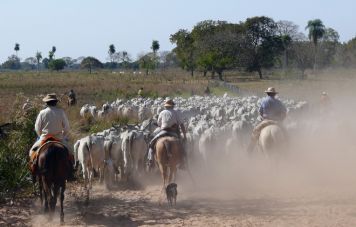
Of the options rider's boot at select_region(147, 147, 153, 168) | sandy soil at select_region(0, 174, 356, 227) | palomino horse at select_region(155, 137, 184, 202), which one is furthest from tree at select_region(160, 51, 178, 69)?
sandy soil at select_region(0, 174, 356, 227)

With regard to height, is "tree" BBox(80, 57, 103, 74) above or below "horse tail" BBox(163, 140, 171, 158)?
above

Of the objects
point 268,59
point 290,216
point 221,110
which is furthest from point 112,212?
point 268,59

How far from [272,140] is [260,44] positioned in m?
60.5

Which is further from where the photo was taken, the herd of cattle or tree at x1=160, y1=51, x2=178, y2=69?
tree at x1=160, y1=51, x2=178, y2=69

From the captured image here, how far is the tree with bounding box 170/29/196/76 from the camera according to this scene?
240 ft

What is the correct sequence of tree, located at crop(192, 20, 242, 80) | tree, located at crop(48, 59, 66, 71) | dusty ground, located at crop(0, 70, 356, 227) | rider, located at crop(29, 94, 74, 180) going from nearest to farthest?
1. dusty ground, located at crop(0, 70, 356, 227)
2. rider, located at crop(29, 94, 74, 180)
3. tree, located at crop(192, 20, 242, 80)
4. tree, located at crop(48, 59, 66, 71)

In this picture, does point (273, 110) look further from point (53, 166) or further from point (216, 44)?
point (216, 44)

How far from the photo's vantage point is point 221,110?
21.0 m

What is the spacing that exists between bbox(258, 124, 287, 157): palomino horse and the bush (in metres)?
5.22

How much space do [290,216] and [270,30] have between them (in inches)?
2543

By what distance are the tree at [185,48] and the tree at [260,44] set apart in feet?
24.0

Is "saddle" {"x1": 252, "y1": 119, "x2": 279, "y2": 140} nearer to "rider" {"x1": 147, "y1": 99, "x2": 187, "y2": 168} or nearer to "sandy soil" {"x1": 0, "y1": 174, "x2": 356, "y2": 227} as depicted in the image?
"sandy soil" {"x1": 0, "y1": 174, "x2": 356, "y2": 227}

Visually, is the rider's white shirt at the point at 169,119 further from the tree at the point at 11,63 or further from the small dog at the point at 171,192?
the tree at the point at 11,63

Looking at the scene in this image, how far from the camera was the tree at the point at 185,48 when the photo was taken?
73.1m
